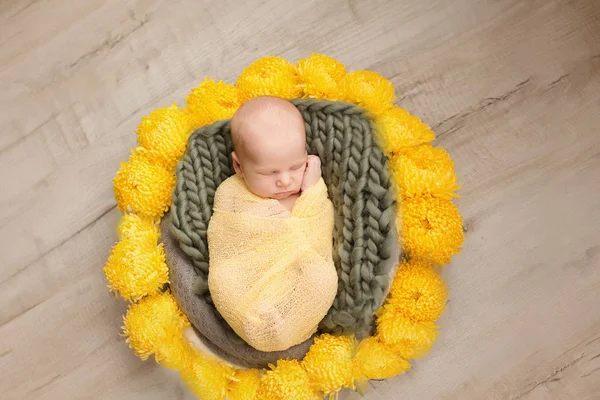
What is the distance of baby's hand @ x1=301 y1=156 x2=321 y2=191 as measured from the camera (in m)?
0.93

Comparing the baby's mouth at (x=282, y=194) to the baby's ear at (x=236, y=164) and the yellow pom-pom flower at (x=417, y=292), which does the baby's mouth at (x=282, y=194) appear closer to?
the baby's ear at (x=236, y=164)

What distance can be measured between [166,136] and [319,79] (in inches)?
9.8

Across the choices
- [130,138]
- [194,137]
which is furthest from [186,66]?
[194,137]

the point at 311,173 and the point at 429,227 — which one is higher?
the point at 311,173

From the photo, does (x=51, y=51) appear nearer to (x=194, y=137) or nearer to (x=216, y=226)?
(x=194, y=137)

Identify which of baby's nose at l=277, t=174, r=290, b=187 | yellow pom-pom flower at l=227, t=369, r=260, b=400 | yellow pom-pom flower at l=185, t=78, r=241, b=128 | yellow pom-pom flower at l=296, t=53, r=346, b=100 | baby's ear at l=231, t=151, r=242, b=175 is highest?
yellow pom-pom flower at l=185, t=78, r=241, b=128

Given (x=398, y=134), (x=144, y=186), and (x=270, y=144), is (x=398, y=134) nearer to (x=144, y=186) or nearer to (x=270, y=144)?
(x=270, y=144)

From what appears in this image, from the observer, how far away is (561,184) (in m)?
1.16

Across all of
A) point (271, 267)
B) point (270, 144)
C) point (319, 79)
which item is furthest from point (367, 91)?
point (271, 267)

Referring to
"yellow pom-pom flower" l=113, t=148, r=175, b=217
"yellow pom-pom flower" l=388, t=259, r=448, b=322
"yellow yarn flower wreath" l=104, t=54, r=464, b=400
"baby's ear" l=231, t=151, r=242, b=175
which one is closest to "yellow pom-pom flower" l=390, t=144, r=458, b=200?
"yellow yarn flower wreath" l=104, t=54, r=464, b=400

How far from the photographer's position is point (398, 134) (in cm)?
95

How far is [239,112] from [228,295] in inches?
10.1

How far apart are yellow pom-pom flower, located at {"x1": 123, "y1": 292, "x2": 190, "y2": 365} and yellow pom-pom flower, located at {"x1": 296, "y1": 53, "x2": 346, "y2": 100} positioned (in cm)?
38

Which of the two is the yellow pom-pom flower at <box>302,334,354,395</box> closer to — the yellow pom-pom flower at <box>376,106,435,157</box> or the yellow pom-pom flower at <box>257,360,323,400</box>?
the yellow pom-pom flower at <box>257,360,323,400</box>
